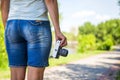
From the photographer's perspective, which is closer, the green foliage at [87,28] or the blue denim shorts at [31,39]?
the blue denim shorts at [31,39]

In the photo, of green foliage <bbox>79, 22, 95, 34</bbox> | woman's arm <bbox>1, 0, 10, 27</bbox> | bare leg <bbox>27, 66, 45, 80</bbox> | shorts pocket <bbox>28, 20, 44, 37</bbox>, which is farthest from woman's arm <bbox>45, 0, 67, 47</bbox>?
green foliage <bbox>79, 22, 95, 34</bbox>

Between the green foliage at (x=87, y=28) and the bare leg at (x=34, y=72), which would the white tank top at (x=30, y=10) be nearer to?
the bare leg at (x=34, y=72)

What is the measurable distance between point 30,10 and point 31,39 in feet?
0.72

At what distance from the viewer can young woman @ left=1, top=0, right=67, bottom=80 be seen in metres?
2.78

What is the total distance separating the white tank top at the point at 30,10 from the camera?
9.23 feet

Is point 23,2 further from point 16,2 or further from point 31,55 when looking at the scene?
point 31,55

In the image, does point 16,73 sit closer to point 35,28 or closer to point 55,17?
point 35,28

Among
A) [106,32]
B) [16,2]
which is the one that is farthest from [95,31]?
[16,2]

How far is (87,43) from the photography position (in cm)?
4903

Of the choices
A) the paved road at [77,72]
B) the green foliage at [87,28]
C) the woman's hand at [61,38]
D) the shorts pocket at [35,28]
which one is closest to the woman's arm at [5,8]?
the shorts pocket at [35,28]

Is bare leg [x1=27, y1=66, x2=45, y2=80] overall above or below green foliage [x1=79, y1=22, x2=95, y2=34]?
above

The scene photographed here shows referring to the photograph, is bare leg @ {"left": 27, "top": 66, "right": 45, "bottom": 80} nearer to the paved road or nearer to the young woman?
the young woman

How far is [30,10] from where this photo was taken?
2818 mm

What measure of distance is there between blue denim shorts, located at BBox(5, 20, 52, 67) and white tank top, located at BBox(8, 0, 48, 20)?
0.04 metres
